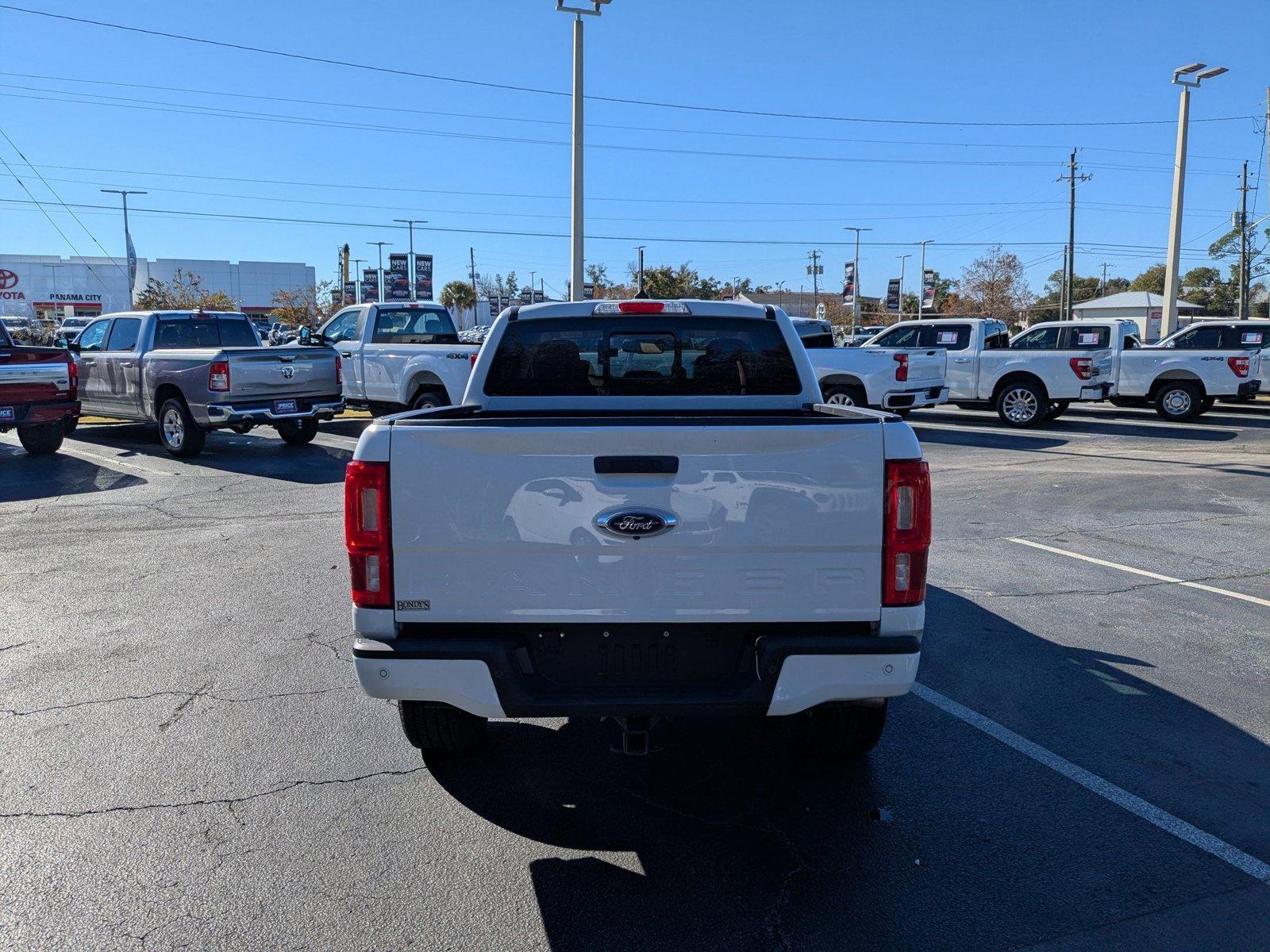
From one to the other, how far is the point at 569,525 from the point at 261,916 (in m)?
1.60

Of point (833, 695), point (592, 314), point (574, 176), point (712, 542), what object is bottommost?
point (833, 695)

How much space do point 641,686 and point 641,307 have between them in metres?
2.29

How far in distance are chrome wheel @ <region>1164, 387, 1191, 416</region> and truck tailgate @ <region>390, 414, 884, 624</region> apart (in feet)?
62.1

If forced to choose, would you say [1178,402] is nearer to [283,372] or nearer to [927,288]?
[283,372]

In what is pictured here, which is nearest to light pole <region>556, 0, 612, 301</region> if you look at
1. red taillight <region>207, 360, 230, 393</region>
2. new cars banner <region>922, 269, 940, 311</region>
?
red taillight <region>207, 360, 230, 393</region>

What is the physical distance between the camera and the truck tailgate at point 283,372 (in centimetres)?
1279

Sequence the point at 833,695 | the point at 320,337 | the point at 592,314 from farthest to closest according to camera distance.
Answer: the point at 320,337, the point at 592,314, the point at 833,695

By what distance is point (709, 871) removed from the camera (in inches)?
133

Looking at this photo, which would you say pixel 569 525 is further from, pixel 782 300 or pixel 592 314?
pixel 782 300

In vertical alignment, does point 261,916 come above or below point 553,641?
below

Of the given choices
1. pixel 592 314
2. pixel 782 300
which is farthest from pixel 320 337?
pixel 782 300

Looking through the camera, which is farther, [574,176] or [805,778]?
[574,176]

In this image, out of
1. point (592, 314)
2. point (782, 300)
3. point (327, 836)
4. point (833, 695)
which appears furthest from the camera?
point (782, 300)

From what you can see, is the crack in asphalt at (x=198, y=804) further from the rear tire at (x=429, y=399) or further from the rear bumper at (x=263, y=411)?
the rear tire at (x=429, y=399)
